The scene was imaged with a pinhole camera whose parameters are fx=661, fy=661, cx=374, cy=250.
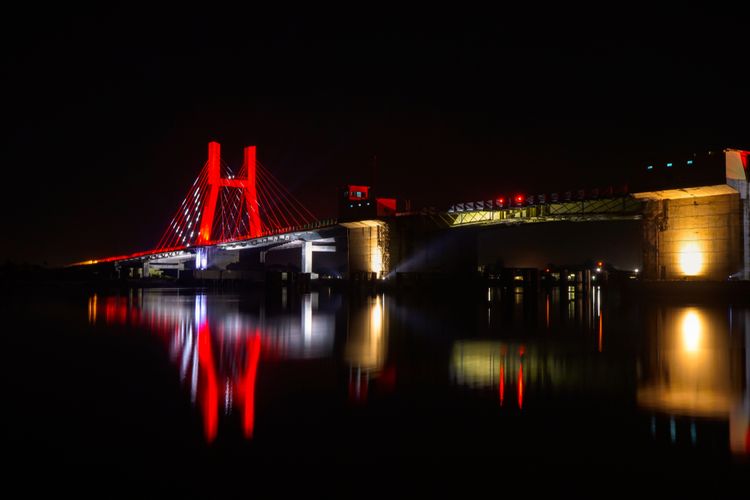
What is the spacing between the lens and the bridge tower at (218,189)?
82500 millimetres

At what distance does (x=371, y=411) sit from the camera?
24.6 feet

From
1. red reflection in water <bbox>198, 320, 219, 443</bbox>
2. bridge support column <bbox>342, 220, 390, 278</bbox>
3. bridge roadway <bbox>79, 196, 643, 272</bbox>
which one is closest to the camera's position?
red reflection in water <bbox>198, 320, 219, 443</bbox>

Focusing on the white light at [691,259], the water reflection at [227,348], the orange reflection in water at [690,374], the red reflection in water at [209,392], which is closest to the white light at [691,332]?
the orange reflection in water at [690,374]

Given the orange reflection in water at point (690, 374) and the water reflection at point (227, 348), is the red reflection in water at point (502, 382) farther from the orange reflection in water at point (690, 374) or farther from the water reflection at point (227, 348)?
the water reflection at point (227, 348)

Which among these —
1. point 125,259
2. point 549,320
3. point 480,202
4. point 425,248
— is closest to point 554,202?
point 480,202

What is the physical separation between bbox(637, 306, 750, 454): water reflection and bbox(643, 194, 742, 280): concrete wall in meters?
19.9

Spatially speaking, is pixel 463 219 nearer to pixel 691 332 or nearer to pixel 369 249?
pixel 369 249

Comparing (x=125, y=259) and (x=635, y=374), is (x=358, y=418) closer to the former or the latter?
(x=635, y=374)

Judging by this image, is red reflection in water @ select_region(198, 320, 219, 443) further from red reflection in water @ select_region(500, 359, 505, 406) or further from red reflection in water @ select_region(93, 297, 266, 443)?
red reflection in water @ select_region(500, 359, 505, 406)

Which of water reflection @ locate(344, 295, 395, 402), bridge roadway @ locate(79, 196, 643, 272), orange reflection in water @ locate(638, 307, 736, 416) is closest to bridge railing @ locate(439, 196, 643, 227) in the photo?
bridge roadway @ locate(79, 196, 643, 272)

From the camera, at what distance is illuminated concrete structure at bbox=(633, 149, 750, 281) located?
35.5 meters

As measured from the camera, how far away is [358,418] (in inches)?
281

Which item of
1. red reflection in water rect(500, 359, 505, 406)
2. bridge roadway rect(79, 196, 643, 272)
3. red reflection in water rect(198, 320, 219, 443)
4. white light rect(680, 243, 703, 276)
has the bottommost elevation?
red reflection in water rect(500, 359, 505, 406)

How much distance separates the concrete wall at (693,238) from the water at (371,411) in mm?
23373
